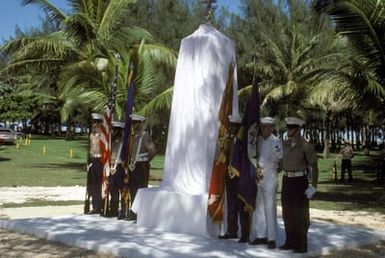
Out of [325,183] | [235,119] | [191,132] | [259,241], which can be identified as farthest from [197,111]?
[325,183]

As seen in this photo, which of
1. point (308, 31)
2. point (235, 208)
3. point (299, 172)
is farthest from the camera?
point (308, 31)

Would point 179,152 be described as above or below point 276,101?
below

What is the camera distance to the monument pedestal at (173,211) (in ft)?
28.2

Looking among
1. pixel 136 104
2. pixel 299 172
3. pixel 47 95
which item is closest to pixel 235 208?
pixel 299 172

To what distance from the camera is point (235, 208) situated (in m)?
8.54

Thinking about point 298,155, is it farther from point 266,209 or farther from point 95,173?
point 95,173

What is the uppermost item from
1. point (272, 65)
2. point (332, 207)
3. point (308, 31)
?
point (308, 31)

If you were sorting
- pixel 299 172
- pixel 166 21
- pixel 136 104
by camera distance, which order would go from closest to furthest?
pixel 299 172 → pixel 136 104 → pixel 166 21

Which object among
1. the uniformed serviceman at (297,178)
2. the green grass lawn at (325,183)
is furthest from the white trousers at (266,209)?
the green grass lawn at (325,183)

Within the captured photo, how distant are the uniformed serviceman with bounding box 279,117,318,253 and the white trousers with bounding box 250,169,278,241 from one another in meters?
0.25

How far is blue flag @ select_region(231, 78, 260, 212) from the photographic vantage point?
8094 mm

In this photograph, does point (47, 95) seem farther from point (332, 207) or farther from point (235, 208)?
point (235, 208)

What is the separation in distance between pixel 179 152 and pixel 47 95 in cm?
4619

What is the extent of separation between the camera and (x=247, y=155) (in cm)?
823
